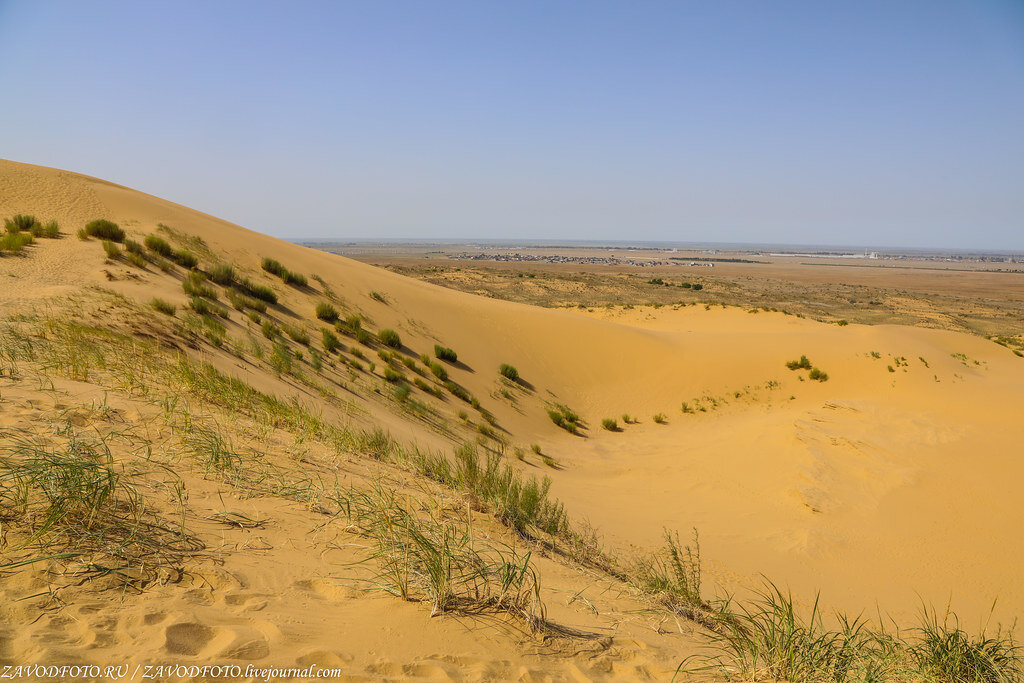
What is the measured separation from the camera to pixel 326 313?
1464 centimetres

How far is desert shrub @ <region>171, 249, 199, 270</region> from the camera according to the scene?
1306 cm

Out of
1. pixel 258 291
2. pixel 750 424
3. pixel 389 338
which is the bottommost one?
pixel 750 424

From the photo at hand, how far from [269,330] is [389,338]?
13.3ft

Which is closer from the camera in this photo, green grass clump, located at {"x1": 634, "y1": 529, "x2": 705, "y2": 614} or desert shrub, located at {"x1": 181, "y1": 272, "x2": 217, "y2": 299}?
green grass clump, located at {"x1": 634, "y1": 529, "x2": 705, "y2": 614}

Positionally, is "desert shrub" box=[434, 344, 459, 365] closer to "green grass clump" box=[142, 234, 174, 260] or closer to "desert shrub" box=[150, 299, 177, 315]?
"green grass clump" box=[142, 234, 174, 260]

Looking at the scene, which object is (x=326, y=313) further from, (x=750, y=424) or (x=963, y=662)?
(x=963, y=662)

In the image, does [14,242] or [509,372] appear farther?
[509,372]

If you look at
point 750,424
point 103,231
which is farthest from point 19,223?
point 750,424

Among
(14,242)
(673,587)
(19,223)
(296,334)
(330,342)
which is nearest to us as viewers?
(673,587)

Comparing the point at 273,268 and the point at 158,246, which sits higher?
the point at 158,246

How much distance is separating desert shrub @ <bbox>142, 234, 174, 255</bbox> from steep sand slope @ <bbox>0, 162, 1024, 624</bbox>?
157 cm

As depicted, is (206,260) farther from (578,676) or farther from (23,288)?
(578,676)

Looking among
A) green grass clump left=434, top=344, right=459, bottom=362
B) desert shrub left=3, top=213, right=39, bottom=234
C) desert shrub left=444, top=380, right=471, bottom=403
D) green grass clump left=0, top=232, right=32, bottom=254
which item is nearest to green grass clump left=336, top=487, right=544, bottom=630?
desert shrub left=444, top=380, right=471, bottom=403

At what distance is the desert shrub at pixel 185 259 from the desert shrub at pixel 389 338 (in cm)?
518
